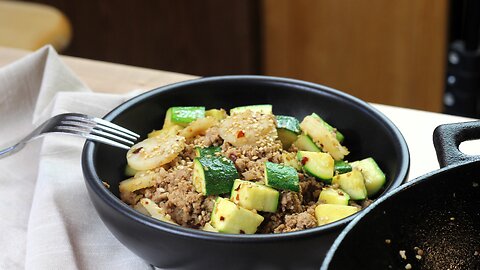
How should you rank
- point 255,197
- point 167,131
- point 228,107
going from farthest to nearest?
point 228,107
point 167,131
point 255,197

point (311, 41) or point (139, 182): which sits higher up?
point (139, 182)

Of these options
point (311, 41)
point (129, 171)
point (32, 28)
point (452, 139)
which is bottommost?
point (311, 41)

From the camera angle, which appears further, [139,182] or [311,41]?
[311,41]

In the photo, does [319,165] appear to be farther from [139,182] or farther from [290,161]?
[139,182]

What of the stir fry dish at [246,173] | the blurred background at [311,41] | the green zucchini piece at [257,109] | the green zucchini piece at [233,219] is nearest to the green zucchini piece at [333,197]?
the stir fry dish at [246,173]

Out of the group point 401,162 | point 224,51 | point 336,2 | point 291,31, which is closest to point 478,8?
point 336,2

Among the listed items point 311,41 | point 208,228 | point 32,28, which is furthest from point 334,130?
point 311,41

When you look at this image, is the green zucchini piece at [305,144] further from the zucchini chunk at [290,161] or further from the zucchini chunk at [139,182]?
the zucchini chunk at [139,182]
